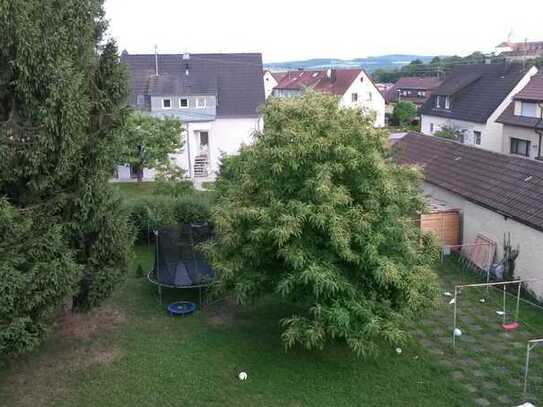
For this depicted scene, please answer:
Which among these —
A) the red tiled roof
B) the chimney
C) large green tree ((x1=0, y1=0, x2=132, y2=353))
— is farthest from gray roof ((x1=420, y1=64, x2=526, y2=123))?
large green tree ((x1=0, y1=0, x2=132, y2=353))

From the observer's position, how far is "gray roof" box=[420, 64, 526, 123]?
35219 mm

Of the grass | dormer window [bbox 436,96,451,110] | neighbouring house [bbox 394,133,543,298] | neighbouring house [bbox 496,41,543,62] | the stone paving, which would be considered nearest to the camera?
the grass

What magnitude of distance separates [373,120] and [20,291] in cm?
746

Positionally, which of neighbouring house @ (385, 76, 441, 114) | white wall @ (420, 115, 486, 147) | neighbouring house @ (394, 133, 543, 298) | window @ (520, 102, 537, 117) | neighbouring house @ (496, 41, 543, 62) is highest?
neighbouring house @ (496, 41, 543, 62)

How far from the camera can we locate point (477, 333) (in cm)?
1235

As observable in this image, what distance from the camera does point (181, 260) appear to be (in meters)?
14.8

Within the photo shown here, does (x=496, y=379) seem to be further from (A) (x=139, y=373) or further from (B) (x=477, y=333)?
(A) (x=139, y=373)

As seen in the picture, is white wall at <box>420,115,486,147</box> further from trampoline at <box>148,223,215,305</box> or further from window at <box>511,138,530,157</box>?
trampoline at <box>148,223,215,305</box>

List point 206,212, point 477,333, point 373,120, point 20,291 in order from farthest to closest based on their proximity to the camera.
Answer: point 206,212 < point 477,333 < point 373,120 < point 20,291

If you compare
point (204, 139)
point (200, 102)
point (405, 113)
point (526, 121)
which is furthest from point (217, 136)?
point (405, 113)

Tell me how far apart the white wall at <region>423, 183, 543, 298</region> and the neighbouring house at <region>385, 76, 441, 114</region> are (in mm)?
49434

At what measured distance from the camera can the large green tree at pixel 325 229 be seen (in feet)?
30.7

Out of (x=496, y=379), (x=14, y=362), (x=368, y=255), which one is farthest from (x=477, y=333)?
(x=14, y=362)

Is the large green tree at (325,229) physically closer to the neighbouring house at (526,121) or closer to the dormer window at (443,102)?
the neighbouring house at (526,121)
